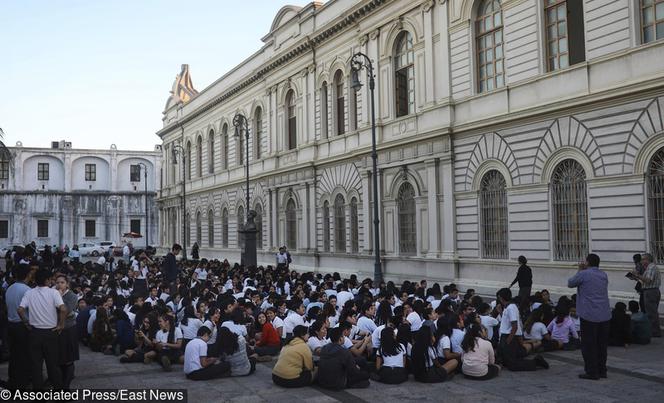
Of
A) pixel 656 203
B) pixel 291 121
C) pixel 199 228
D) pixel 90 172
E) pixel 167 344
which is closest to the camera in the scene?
pixel 167 344

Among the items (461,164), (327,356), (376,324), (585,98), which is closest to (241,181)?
(461,164)

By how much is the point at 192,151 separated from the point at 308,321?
40599 millimetres

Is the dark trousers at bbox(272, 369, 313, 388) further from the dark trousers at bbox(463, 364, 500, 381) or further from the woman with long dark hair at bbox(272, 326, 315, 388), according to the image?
the dark trousers at bbox(463, 364, 500, 381)

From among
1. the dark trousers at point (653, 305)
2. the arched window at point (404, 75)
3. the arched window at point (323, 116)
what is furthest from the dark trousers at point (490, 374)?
the arched window at point (323, 116)

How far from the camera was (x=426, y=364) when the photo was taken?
10.5m

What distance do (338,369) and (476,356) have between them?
2222mm

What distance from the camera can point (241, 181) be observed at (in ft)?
139

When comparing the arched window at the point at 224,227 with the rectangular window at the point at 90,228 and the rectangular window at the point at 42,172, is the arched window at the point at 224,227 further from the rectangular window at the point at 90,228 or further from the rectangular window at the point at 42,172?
the rectangular window at the point at 42,172

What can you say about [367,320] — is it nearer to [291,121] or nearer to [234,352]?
[234,352]

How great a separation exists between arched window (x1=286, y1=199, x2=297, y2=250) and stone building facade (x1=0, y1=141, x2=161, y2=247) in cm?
3644

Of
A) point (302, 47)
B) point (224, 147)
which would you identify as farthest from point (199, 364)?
point (224, 147)

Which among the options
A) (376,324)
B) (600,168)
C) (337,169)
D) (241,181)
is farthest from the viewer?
(241,181)

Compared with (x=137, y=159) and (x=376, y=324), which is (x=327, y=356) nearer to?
(x=376, y=324)

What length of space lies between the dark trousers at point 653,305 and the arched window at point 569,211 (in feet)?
13.7
